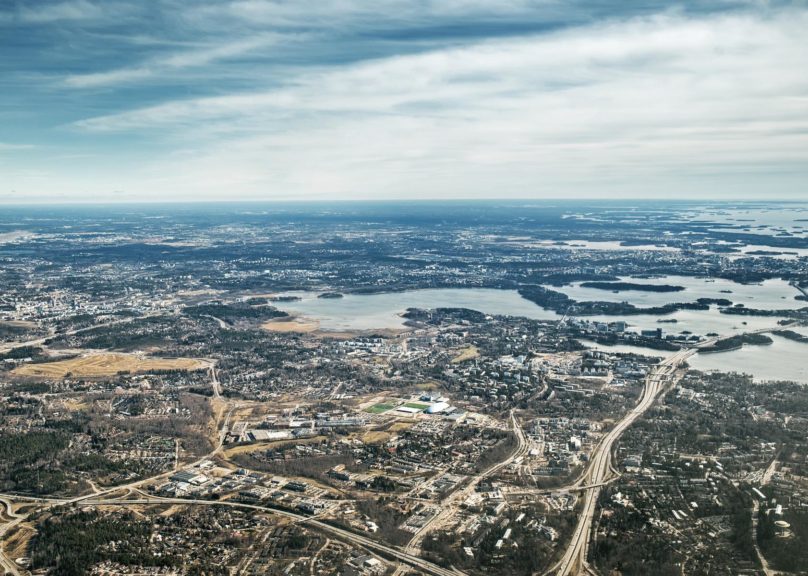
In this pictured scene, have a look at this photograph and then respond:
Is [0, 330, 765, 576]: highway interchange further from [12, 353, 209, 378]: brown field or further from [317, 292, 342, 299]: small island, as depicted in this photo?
[317, 292, 342, 299]: small island

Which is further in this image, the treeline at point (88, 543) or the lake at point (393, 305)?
the lake at point (393, 305)

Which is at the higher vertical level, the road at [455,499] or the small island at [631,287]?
the small island at [631,287]

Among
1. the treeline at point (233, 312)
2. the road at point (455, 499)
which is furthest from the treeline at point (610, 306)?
the road at point (455, 499)

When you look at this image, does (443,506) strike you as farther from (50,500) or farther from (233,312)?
(233,312)

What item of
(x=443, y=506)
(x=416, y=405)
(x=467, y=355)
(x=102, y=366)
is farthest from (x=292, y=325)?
(x=443, y=506)

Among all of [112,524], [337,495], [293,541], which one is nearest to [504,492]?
[337,495]

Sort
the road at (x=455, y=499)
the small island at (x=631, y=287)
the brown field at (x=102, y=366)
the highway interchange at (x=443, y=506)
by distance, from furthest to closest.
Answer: the small island at (x=631, y=287) < the brown field at (x=102, y=366) < the road at (x=455, y=499) < the highway interchange at (x=443, y=506)

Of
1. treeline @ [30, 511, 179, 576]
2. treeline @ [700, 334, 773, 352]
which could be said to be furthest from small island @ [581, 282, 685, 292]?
treeline @ [30, 511, 179, 576]

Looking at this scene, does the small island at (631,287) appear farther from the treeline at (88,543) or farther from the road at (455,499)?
the treeline at (88,543)

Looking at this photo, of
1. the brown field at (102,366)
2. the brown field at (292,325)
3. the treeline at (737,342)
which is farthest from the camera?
the brown field at (292,325)
